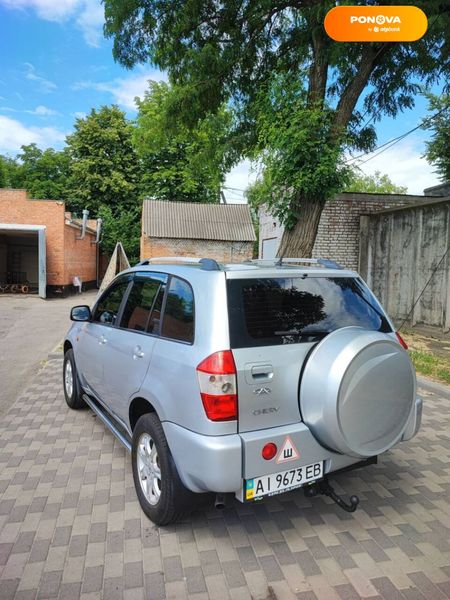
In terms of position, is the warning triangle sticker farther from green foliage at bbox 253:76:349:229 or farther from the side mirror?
green foliage at bbox 253:76:349:229

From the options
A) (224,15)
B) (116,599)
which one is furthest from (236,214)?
(116,599)

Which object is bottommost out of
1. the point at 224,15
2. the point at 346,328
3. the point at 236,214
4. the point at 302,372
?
the point at 302,372

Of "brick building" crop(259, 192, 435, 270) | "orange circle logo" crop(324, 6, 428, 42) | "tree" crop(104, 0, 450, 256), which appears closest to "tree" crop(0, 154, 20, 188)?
"tree" crop(104, 0, 450, 256)

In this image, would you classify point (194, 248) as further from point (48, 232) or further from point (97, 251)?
point (97, 251)

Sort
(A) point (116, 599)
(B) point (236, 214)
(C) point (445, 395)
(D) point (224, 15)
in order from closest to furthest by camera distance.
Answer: (A) point (116, 599), (C) point (445, 395), (D) point (224, 15), (B) point (236, 214)

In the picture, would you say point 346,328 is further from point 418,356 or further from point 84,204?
point 84,204

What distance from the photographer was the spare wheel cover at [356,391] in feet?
7.79

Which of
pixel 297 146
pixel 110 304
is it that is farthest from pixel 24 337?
pixel 297 146

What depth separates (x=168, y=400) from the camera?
256cm

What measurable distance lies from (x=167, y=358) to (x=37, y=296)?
21.0 m

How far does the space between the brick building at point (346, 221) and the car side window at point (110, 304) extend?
7.83m

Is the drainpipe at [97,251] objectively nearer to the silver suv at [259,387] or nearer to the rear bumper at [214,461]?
the silver suv at [259,387]

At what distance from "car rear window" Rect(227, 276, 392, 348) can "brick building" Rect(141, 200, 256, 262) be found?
1896 cm

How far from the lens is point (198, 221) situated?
2261cm
